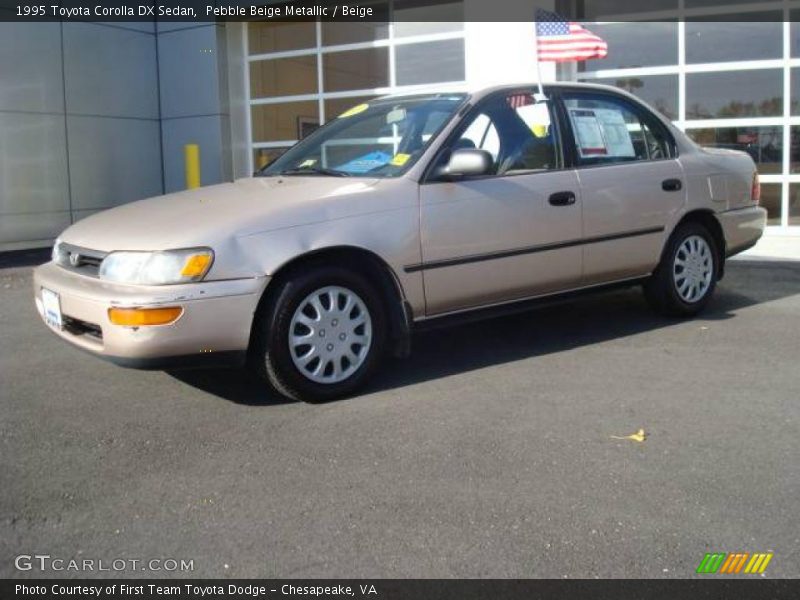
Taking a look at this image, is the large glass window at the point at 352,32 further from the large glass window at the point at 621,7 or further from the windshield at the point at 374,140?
the windshield at the point at 374,140

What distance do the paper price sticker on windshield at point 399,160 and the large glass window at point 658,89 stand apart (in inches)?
265

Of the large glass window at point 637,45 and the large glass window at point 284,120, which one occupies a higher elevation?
the large glass window at point 637,45

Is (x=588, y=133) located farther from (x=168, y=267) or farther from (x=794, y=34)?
(x=794, y=34)

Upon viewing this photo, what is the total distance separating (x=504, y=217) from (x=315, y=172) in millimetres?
1150

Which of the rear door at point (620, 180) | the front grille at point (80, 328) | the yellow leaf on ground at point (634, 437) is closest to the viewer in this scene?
the yellow leaf on ground at point (634, 437)

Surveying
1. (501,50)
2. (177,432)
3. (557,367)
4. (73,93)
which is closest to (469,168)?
(557,367)

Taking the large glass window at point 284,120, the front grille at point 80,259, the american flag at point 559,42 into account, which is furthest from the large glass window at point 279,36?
the front grille at point 80,259

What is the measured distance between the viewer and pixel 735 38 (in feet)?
34.4

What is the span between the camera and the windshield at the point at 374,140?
4957 millimetres

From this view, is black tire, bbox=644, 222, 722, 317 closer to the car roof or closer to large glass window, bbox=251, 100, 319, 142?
the car roof

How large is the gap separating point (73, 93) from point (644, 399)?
10.7 meters

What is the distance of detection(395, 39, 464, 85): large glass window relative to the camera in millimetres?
11766

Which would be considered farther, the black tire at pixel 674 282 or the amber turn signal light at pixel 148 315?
the black tire at pixel 674 282


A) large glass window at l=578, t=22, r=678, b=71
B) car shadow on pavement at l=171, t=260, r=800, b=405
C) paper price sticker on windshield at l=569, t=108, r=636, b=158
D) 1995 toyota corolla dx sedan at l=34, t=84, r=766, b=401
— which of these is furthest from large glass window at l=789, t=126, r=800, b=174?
paper price sticker on windshield at l=569, t=108, r=636, b=158
